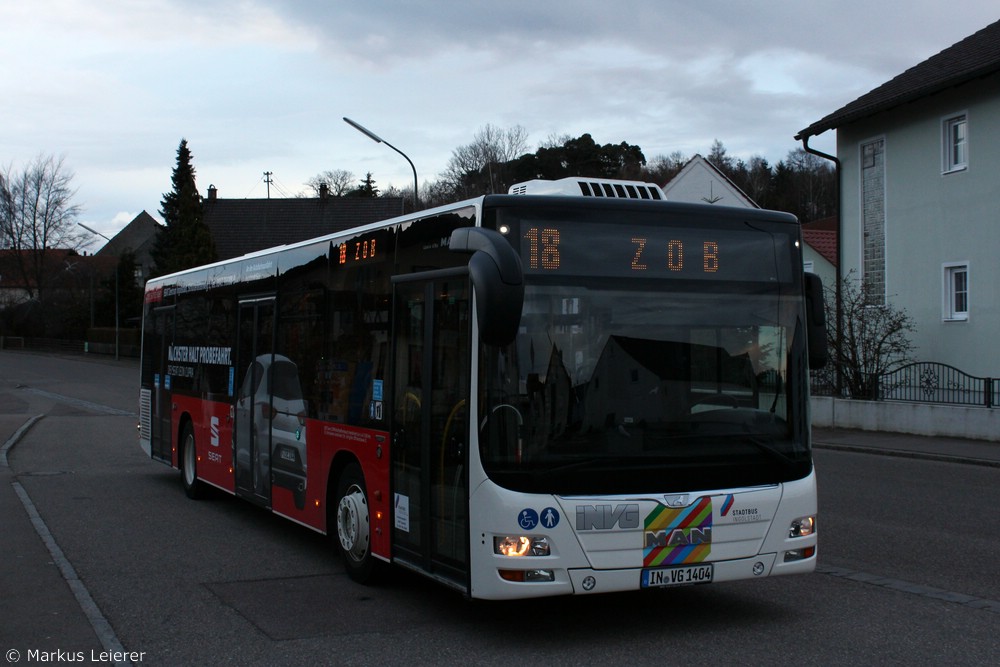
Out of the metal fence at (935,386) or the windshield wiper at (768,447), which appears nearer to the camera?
the windshield wiper at (768,447)

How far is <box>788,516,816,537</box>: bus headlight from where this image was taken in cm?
688

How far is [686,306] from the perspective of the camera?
6.79 metres

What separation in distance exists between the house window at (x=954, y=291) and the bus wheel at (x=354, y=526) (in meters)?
21.4

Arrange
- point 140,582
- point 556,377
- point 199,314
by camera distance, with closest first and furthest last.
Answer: point 556,377, point 140,582, point 199,314

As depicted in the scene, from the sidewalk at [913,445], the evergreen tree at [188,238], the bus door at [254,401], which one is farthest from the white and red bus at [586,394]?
the evergreen tree at [188,238]

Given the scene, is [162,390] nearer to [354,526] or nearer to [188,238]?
[354,526]

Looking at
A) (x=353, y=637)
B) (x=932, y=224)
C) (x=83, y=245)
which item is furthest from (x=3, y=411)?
(x=83, y=245)

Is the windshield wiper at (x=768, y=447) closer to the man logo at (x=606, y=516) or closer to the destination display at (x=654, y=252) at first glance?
the man logo at (x=606, y=516)

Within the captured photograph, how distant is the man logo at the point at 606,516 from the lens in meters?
6.29

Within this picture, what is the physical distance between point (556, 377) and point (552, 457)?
18.0 inches

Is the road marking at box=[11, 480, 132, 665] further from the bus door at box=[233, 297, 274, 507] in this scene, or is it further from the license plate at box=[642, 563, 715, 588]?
the license plate at box=[642, 563, 715, 588]

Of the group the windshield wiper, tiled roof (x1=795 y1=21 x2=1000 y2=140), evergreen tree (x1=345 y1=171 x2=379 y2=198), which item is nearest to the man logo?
the windshield wiper

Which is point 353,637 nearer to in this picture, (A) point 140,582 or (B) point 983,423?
(A) point 140,582

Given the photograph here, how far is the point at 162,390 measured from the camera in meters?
14.9
